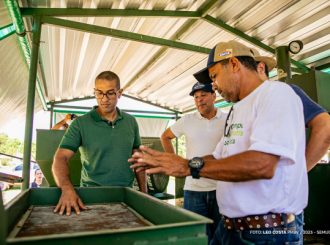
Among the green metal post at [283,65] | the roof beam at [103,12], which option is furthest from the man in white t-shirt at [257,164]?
the green metal post at [283,65]

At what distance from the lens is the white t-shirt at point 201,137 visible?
2841 millimetres

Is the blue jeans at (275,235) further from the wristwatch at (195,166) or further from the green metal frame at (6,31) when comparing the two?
the green metal frame at (6,31)

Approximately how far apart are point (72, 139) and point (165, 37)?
393cm

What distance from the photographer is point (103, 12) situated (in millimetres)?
4062

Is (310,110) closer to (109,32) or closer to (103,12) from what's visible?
(103,12)

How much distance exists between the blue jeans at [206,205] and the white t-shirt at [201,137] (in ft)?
0.15

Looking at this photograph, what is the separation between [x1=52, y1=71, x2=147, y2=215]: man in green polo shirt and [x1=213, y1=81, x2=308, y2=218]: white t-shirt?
0.93 meters

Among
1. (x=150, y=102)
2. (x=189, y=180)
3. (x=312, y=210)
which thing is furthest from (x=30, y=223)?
(x=150, y=102)

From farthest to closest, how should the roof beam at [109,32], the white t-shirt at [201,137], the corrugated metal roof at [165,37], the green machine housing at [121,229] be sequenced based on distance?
1. the corrugated metal roof at [165,37]
2. the roof beam at [109,32]
3. the white t-shirt at [201,137]
4. the green machine housing at [121,229]

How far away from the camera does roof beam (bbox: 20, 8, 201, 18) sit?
372 cm

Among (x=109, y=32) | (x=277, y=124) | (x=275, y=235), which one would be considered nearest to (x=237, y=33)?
(x=109, y=32)

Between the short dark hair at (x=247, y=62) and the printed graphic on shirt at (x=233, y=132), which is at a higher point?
the short dark hair at (x=247, y=62)

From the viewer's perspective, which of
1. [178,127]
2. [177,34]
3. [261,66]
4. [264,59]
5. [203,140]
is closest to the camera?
[261,66]

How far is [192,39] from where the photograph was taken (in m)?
5.64
